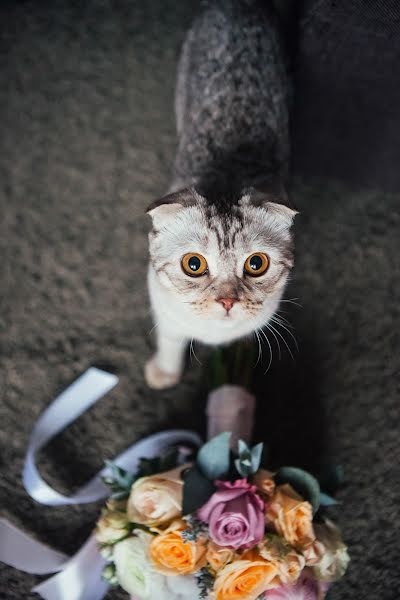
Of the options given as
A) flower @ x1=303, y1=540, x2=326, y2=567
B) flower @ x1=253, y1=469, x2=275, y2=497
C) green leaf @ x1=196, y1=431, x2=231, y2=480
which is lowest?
flower @ x1=303, y1=540, x2=326, y2=567


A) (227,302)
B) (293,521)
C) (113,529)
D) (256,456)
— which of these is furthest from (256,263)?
(113,529)

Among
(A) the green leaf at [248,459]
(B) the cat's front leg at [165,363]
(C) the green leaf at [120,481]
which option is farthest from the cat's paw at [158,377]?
(A) the green leaf at [248,459]

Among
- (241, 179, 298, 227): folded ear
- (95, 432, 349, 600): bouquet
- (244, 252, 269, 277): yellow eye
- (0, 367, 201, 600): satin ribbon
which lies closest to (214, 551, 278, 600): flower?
(95, 432, 349, 600): bouquet

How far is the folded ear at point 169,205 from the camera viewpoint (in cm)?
95

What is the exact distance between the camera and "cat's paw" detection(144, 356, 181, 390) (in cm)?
139

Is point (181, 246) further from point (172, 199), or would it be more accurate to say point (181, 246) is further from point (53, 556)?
point (53, 556)

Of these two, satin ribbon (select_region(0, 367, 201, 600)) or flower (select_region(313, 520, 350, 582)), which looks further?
satin ribbon (select_region(0, 367, 201, 600))

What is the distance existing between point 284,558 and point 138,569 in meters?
0.27

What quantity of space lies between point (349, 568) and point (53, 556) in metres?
0.71

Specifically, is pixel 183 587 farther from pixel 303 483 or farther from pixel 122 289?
pixel 122 289

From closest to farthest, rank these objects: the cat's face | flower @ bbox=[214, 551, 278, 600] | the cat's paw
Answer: flower @ bbox=[214, 551, 278, 600], the cat's face, the cat's paw

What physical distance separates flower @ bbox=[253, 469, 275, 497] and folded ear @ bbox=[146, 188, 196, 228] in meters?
0.54

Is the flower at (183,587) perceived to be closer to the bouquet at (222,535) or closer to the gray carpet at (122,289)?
the bouquet at (222,535)

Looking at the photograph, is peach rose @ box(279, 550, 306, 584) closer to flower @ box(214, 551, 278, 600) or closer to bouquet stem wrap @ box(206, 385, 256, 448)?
flower @ box(214, 551, 278, 600)
